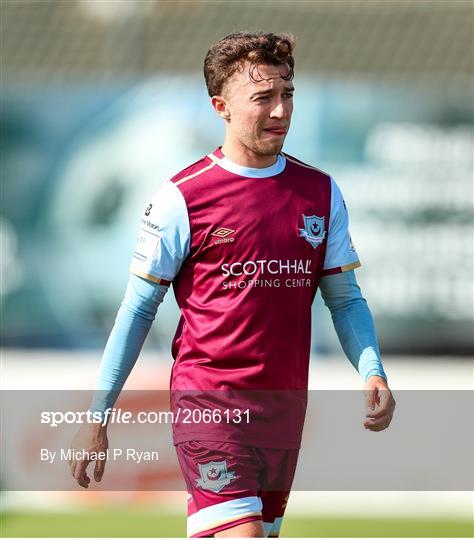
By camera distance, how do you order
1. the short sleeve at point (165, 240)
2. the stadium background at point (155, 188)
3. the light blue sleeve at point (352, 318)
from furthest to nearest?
the stadium background at point (155, 188)
the light blue sleeve at point (352, 318)
the short sleeve at point (165, 240)

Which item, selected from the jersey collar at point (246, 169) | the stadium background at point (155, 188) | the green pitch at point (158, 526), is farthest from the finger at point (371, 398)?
the stadium background at point (155, 188)

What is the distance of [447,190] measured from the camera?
8.97 m

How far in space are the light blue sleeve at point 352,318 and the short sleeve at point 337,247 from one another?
3 centimetres

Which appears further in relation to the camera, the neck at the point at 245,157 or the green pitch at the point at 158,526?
the green pitch at the point at 158,526

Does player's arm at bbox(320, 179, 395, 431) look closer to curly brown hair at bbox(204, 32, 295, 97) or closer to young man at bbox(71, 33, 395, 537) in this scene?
young man at bbox(71, 33, 395, 537)

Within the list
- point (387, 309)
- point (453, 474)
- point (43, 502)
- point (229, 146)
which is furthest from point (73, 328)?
point (229, 146)

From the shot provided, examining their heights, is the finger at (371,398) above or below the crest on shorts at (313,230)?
below

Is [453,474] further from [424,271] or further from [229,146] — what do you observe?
[229,146]

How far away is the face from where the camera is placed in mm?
3773

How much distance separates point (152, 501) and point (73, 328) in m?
1.45

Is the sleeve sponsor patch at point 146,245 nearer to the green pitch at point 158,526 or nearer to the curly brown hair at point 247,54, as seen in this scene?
the curly brown hair at point 247,54

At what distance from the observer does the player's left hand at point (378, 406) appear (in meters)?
3.70

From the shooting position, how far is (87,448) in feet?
12.3

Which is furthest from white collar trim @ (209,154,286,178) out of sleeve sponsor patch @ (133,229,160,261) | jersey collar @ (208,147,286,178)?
sleeve sponsor patch @ (133,229,160,261)
